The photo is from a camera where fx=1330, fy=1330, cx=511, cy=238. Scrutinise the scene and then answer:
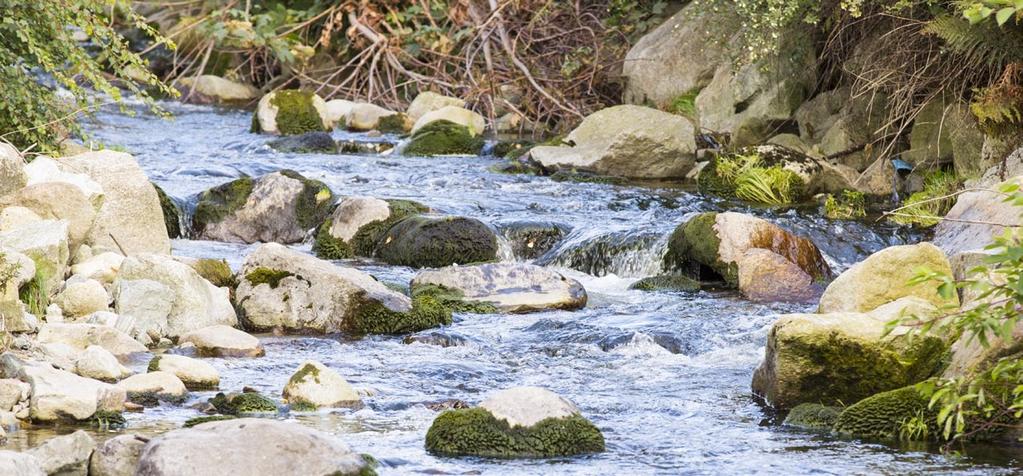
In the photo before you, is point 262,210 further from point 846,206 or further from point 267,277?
point 846,206

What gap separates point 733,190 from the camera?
14.7 metres

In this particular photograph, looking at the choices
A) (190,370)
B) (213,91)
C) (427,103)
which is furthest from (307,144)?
(190,370)

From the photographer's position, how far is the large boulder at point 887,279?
318 inches

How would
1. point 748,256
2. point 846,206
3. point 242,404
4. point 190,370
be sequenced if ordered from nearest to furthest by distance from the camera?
point 242,404 → point 190,370 → point 748,256 → point 846,206

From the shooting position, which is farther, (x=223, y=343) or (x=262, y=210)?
(x=262, y=210)

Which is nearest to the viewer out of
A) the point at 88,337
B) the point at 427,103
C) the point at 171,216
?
the point at 88,337

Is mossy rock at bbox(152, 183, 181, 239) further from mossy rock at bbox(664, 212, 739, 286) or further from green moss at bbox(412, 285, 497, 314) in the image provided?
mossy rock at bbox(664, 212, 739, 286)

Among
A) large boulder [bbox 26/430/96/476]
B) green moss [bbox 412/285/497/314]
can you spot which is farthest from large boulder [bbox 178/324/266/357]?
large boulder [bbox 26/430/96/476]

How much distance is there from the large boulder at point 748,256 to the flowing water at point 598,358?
1.04 feet

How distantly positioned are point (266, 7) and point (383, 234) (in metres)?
13.1

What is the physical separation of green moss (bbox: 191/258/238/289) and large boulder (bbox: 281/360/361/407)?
2693mm

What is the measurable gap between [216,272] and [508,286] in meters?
2.26

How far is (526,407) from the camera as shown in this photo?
21.1 ft

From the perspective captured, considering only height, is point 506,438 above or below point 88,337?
above
